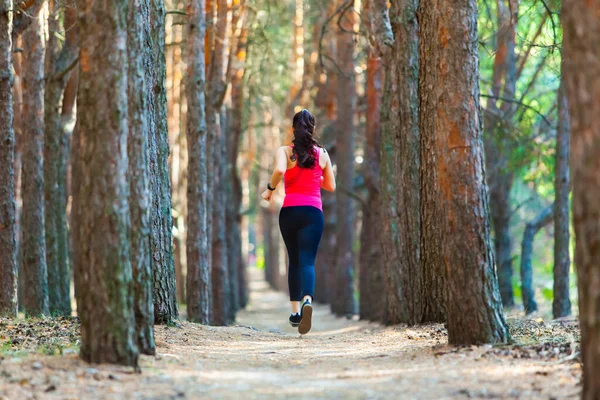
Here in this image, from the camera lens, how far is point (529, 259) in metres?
18.9

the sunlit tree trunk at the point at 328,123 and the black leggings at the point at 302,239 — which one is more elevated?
the sunlit tree trunk at the point at 328,123

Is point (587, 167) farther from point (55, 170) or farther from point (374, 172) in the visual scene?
point (374, 172)

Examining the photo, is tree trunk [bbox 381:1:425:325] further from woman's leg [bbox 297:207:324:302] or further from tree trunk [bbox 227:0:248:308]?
tree trunk [bbox 227:0:248:308]

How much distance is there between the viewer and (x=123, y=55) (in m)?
6.14

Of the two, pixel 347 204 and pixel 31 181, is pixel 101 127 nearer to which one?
pixel 31 181

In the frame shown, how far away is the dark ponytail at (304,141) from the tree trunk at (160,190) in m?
1.59

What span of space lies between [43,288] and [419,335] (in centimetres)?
617

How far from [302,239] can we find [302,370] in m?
2.45

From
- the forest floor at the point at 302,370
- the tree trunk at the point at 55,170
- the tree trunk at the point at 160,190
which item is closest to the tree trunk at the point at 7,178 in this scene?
the tree trunk at the point at 160,190

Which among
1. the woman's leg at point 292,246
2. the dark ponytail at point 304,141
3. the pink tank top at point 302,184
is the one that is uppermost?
the dark ponytail at point 304,141

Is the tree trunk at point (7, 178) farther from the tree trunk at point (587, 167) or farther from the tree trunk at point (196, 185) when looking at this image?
the tree trunk at point (587, 167)

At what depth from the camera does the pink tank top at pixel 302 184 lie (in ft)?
29.0

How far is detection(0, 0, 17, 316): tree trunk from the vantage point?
10352mm

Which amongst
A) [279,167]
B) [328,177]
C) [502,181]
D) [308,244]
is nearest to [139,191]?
[279,167]
